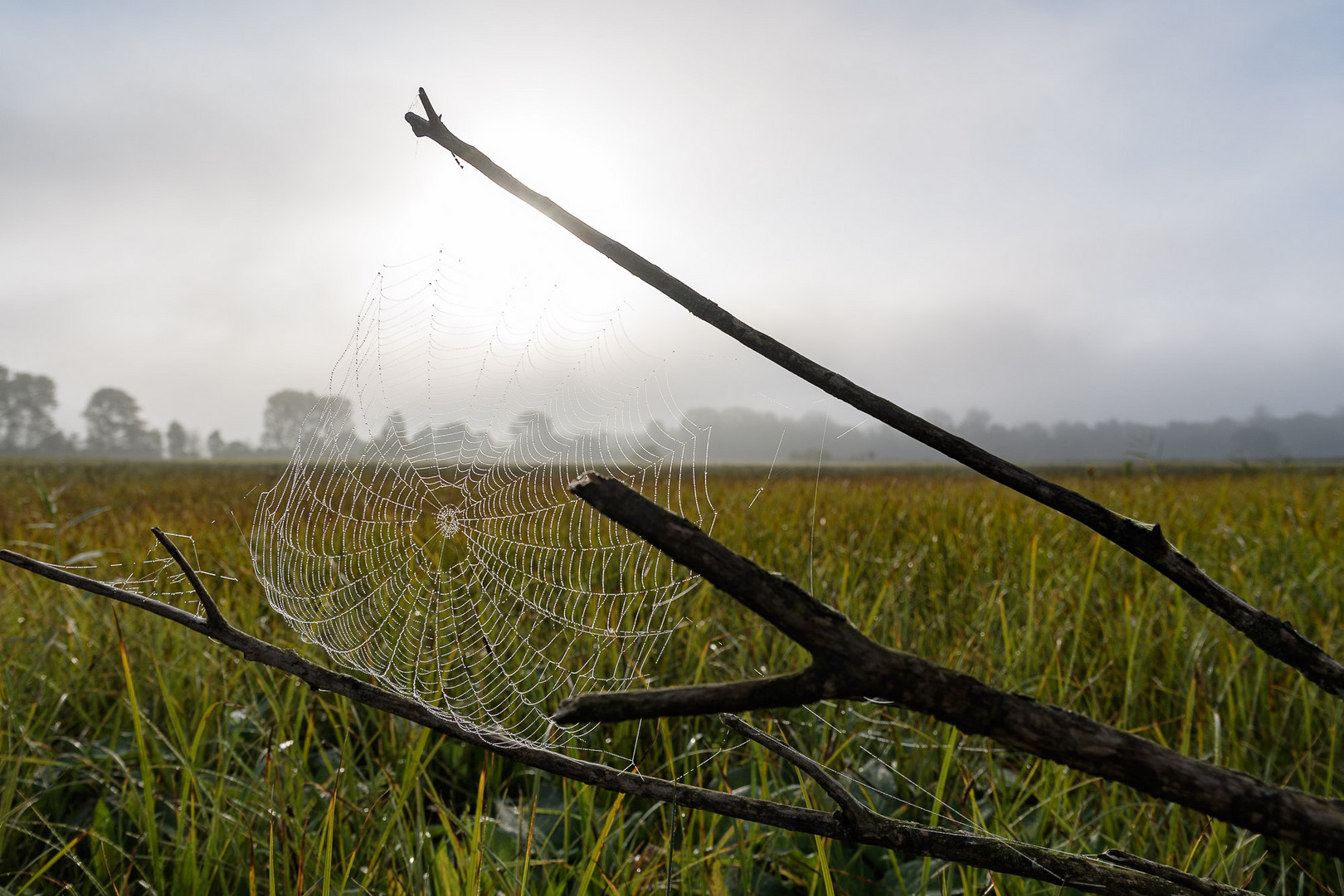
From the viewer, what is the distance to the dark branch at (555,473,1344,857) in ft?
1.94

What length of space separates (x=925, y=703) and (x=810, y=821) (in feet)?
1.11

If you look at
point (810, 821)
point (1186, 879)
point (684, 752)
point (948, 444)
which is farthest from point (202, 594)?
point (684, 752)

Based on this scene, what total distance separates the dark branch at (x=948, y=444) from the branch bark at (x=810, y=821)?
291mm

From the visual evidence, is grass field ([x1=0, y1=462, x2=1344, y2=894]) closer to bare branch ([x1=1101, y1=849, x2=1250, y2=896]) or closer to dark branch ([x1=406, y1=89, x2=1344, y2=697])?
bare branch ([x1=1101, y1=849, x2=1250, y2=896])

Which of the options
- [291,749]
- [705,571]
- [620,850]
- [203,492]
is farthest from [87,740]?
→ [203,492]

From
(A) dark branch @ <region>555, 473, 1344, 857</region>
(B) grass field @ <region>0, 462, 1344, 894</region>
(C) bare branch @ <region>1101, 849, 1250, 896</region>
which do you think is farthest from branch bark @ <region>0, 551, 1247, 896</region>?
(B) grass field @ <region>0, 462, 1344, 894</region>

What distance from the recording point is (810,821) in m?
0.86

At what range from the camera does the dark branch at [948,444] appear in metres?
0.74

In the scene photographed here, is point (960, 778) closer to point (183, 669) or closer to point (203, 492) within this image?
point (183, 669)

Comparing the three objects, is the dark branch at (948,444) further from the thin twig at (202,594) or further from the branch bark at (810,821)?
the thin twig at (202,594)

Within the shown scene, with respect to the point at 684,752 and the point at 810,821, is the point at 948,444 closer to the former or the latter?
the point at 810,821

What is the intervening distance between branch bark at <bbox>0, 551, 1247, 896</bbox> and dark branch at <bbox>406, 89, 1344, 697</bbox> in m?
0.29

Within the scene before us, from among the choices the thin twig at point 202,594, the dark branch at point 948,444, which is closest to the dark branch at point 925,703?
the dark branch at point 948,444

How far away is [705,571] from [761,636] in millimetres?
3173
